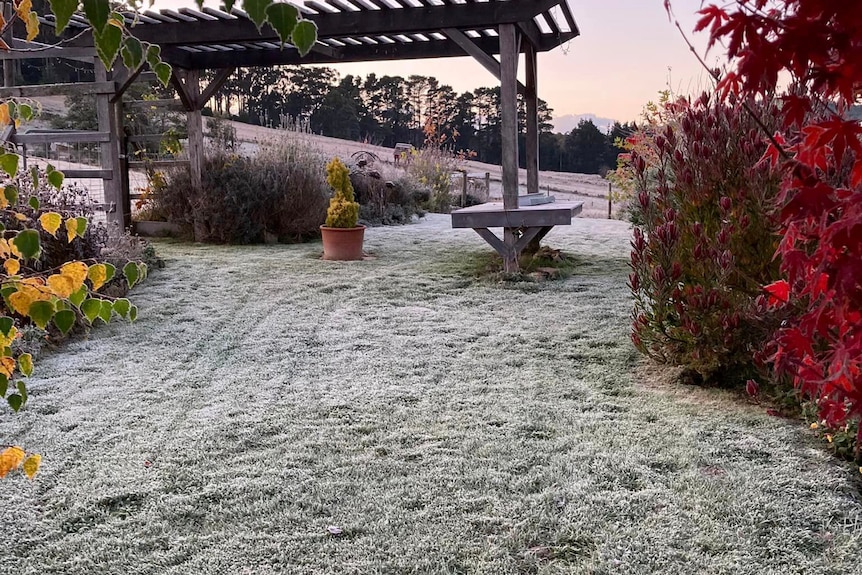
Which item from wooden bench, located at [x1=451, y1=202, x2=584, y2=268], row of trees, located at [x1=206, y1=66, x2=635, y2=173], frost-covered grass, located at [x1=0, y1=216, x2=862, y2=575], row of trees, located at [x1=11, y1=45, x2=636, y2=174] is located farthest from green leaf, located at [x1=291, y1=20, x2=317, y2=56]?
row of trees, located at [x1=206, y1=66, x2=635, y2=173]

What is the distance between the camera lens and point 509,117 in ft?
18.5

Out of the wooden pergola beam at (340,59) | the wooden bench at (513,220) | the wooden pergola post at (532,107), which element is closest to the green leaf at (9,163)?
the wooden bench at (513,220)

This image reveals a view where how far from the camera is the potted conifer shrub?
6750 millimetres

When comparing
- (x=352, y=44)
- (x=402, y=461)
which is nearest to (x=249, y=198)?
(x=352, y=44)

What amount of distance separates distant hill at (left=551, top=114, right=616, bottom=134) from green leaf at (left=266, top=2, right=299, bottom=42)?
62.1 ft

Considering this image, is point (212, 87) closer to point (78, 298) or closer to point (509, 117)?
point (509, 117)

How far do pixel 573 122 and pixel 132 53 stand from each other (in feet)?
71.0

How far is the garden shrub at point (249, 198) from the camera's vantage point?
8.11 metres

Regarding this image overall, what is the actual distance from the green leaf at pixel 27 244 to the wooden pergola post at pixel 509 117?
470 cm

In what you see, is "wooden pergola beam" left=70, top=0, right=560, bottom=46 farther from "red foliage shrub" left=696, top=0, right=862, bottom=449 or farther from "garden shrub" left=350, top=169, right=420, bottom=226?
"red foliage shrub" left=696, top=0, right=862, bottom=449

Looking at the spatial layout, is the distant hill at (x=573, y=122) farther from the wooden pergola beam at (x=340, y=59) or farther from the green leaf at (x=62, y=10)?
the green leaf at (x=62, y=10)

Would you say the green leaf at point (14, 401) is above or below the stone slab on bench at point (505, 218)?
below

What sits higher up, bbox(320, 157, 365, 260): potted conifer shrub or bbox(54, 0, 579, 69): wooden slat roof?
bbox(54, 0, 579, 69): wooden slat roof

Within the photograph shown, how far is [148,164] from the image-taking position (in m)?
8.45
